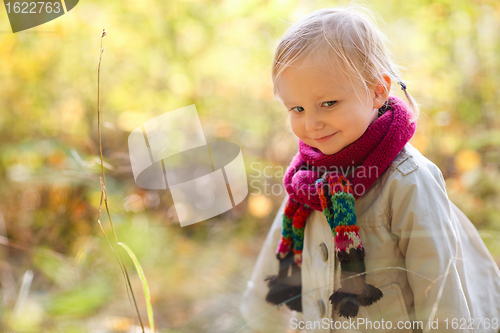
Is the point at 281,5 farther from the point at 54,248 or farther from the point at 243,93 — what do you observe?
the point at 54,248

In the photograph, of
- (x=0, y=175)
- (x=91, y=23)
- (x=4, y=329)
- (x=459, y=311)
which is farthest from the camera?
(x=0, y=175)

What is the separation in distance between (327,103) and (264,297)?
2.15 feet

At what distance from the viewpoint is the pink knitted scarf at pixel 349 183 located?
77 cm

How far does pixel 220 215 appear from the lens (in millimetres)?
1647

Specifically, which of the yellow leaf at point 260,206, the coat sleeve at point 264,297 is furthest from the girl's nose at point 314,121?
the yellow leaf at point 260,206

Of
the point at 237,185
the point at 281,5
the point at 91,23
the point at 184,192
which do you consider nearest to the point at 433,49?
the point at 281,5

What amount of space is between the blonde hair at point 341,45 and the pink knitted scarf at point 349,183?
11cm

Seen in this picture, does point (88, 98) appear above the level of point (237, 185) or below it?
above

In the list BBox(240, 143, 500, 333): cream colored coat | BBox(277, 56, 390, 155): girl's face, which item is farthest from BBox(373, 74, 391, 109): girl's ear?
BBox(240, 143, 500, 333): cream colored coat

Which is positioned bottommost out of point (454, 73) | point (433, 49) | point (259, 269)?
point (259, 269)

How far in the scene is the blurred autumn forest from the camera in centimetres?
134

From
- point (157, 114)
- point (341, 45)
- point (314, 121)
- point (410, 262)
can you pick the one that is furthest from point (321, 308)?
point (157, 114)

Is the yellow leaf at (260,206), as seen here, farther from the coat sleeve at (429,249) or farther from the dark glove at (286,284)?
the coat sleeve at (429,249)

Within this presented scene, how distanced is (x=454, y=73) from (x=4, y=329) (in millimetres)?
2288
